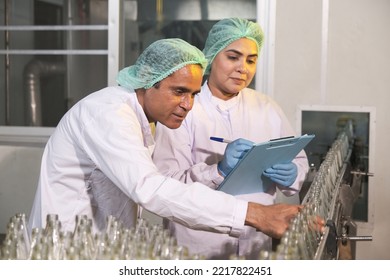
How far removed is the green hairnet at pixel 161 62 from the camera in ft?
4.66

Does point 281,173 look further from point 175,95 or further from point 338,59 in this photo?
point 338,59

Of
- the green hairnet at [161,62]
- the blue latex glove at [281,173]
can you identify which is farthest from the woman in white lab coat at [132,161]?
the blue latex glove at [281,173]

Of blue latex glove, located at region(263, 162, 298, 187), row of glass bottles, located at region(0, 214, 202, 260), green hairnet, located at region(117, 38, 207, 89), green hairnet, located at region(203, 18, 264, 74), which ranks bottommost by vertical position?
row of glass bottles, located at region(0, 214, 202, 260)

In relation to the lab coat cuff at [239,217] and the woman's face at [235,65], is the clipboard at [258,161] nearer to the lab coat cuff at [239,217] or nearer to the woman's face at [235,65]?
the lab coat cuff at [239,217]

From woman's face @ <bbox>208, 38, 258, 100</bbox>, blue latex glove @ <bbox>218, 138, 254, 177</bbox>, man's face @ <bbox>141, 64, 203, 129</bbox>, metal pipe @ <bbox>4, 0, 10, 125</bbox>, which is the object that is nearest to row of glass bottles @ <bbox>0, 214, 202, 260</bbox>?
man's face @ <bbox>141, 64, 203, 129</bbox>

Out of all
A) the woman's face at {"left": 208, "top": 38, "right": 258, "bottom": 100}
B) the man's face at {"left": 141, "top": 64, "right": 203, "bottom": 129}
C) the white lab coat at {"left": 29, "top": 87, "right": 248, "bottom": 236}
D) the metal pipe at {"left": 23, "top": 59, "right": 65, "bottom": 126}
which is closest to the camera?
the white lab coat at {"left": 29, "top": 87, "right": 248, "bottom": 236}

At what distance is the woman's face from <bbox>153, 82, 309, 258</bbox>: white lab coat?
69mm

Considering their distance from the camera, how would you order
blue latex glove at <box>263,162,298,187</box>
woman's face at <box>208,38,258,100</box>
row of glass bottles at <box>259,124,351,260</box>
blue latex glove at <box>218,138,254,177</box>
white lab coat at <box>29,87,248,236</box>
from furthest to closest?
1. woman's face at <box>208,38,258,100</box>
2. blue latex glove at <box>263,162,298,187</box>
3. blue latex glove at <box>218,138,254,177</box>
4. white lab coat at <box>29,87,248,236</box>
5. row of glass bottles at <box>259,124,351,260</box>

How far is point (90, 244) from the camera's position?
0.98 metres

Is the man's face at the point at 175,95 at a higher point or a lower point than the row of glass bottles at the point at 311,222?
higher

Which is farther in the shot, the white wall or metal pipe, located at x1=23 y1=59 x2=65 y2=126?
metal pipe, located at x1=23 y1=59 x2=65 y2=126

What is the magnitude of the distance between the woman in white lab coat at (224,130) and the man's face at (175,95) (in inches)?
12.2

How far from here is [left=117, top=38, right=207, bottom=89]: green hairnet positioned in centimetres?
142

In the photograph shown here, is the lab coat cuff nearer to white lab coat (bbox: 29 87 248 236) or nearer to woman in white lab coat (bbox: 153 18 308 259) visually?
white lab coat (bbox: 29 87 248 236)
